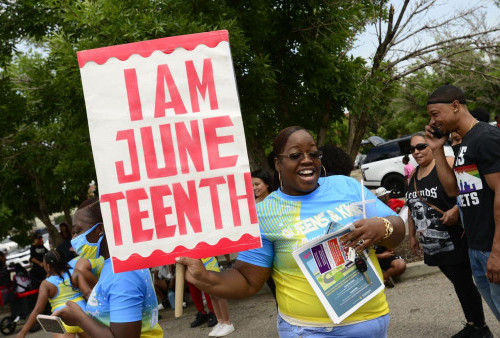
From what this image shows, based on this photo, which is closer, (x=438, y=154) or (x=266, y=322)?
(x=438, y=154)

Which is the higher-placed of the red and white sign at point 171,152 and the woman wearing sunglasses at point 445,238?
the red and white sign at point 171,152

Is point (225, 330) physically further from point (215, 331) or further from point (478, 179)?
point (478, 179)

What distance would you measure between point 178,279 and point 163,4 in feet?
15.5

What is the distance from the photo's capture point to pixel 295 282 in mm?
2527

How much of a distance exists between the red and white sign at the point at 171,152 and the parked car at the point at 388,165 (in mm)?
16268

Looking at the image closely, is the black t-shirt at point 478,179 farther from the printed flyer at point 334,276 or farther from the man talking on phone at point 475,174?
the printed flyer at point 334,276

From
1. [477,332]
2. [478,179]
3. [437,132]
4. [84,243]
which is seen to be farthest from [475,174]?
[84,243]

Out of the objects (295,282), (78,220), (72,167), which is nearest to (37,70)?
(72,167)

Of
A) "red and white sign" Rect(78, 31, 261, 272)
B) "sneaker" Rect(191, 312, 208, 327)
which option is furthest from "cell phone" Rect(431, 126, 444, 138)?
"sneaker" Rect(191, 312, 208, 327)

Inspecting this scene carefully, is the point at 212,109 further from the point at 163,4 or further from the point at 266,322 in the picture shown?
the point at 266,322

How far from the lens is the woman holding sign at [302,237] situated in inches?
95.9

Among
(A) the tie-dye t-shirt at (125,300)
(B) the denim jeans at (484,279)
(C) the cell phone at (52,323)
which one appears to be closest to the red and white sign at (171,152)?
(A) the tie-dye t-shirt at (125,300)

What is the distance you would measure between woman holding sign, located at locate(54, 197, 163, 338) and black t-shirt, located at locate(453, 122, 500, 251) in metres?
2.06

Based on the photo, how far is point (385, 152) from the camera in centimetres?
1866
